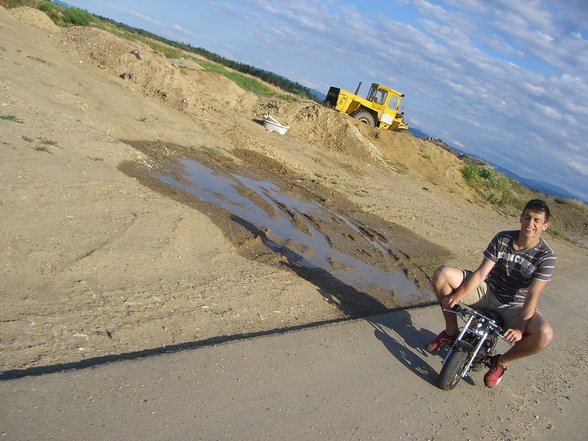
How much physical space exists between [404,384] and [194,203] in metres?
5.11

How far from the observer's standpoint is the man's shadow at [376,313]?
5180 mm

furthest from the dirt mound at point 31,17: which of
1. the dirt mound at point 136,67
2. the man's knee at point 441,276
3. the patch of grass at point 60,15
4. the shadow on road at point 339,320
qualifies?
the man's knee at point 441,276

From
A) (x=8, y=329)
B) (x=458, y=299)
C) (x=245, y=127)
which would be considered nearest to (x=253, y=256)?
(x=458, y=299)

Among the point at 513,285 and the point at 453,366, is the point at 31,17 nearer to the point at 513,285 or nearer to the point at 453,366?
the point at 513,285

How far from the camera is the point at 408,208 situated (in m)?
15.0

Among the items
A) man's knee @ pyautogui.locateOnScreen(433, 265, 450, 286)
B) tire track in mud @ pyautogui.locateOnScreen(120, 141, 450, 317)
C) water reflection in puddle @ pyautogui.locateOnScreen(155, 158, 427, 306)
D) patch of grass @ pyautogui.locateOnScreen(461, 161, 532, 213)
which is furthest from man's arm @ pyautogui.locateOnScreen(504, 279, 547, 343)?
patch of grass @ pyautogui.locateOnScreen(461, 161, 532, 213)

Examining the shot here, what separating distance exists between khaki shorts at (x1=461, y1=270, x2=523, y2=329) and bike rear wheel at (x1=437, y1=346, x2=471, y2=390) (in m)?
0.63

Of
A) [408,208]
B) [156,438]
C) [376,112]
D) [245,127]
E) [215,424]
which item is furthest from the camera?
[376,112]

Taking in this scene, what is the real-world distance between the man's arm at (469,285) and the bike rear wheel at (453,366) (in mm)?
435

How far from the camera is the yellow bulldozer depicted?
86.0ft

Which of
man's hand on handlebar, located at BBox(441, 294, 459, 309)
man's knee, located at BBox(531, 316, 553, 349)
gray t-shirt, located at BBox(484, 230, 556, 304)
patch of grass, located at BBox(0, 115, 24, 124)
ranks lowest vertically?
patch of grass, located at BBox(0, 115, 24, 124)

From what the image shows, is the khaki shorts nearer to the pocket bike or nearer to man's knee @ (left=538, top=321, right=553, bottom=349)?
the pocket bike

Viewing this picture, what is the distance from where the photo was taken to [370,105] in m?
26.6

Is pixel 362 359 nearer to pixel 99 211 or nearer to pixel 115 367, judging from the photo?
pixel 115 367
